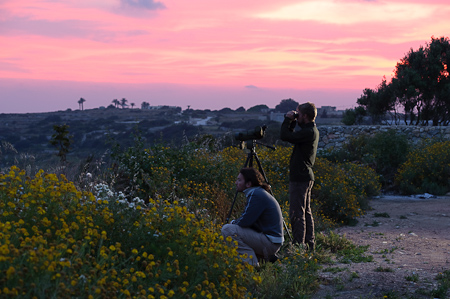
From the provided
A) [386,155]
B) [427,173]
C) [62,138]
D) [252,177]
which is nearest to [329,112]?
[386,155]

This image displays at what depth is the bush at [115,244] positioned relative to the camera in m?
3.00

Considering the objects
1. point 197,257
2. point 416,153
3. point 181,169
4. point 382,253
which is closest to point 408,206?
point 416,153

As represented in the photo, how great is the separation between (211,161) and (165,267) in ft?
17.8

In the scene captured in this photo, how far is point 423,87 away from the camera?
23.0 m

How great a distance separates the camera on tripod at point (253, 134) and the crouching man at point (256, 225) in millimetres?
621

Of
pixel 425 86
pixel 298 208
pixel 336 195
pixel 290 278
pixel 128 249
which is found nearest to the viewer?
pixel 128 249

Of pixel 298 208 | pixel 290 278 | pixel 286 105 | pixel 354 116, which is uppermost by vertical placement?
pixel 286 105

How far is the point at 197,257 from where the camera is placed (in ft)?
12.2

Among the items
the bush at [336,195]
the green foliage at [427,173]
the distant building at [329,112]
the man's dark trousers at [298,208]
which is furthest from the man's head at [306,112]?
the distant building at [329,112]

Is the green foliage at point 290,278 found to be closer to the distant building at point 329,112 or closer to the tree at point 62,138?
the tree at point 62,138

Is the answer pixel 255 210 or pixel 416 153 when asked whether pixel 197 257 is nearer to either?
pixel 255 210

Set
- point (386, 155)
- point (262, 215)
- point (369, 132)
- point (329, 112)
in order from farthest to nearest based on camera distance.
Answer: point (329, 112)
point (369, 132)
point (386, 155)
point (262, 215)

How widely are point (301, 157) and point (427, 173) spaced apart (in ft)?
26.3

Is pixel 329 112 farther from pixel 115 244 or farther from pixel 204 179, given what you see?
pixel 115 244
